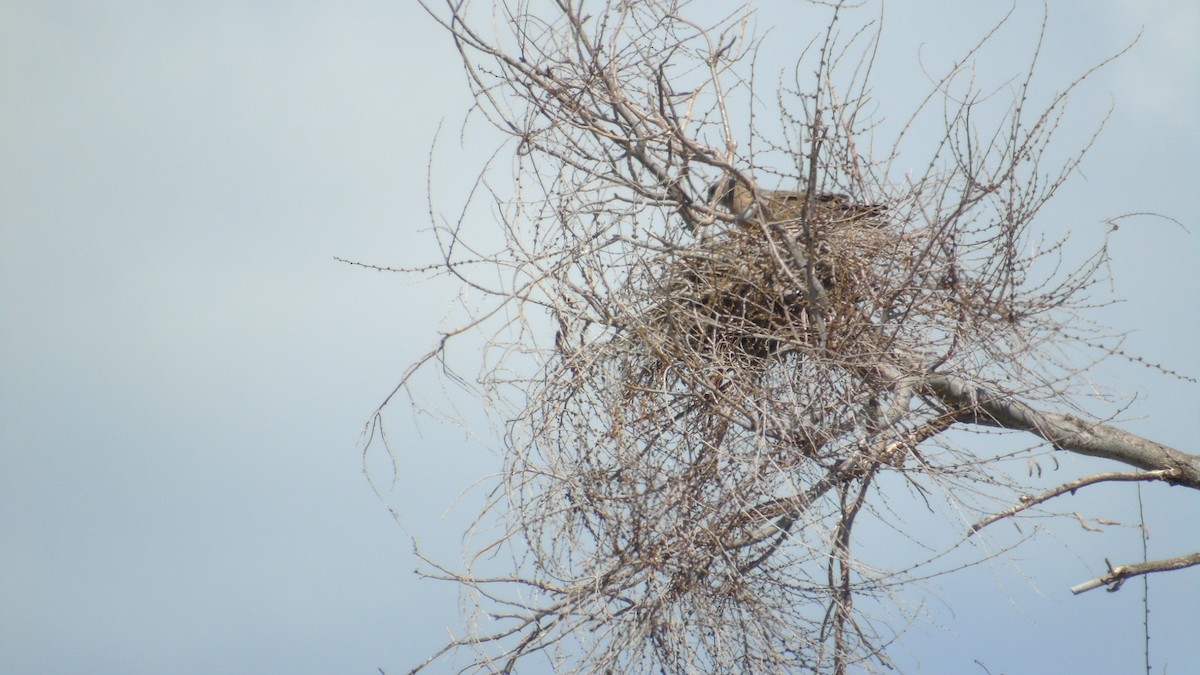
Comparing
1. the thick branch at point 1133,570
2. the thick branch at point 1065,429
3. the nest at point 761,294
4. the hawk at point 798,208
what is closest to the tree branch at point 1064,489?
the thick branch at point 1065,429

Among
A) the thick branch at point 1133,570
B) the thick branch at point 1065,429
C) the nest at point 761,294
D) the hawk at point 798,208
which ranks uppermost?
the hawk at point 798,208

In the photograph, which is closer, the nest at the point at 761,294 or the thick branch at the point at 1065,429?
the nest at the point at 761,294

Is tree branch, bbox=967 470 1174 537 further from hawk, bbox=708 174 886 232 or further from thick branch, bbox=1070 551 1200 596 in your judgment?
hawk, bbox=708 174 886 232

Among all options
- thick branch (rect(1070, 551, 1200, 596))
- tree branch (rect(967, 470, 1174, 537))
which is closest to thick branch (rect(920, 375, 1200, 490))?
tree branch (rect(967, 470, 1174, 537))

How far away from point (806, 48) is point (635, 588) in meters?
1.45

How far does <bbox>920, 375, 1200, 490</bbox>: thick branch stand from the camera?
Result: 3584 mm

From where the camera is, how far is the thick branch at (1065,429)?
3584 millimetres

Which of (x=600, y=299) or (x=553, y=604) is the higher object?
(x=600, y=299)

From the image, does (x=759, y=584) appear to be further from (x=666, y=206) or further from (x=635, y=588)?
(x=666, y=206)

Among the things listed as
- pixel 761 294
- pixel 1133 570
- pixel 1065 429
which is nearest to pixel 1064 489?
pixel 1065 429

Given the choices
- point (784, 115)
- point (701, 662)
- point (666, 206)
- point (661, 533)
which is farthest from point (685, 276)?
point (701, 662)

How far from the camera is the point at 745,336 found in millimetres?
3492

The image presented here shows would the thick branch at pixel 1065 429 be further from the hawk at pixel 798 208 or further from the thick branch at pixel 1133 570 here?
the hawk at pixel 798 208

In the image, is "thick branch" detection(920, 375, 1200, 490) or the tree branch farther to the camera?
"thick branch" detection(920, 375, 1200, 490)
